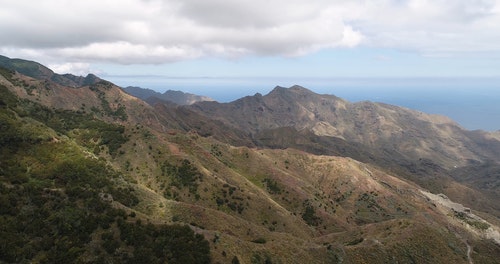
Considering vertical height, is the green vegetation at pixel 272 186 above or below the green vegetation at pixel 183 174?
below

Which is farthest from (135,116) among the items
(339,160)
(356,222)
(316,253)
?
(316,253)

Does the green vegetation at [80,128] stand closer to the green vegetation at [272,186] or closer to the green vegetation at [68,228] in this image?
the green vegetation at [68,228]

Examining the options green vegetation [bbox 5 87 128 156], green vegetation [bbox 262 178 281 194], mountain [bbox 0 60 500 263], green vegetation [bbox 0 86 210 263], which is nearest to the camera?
green vegetation [bbox 0 86 210 263]

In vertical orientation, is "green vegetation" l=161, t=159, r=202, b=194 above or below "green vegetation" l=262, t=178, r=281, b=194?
above

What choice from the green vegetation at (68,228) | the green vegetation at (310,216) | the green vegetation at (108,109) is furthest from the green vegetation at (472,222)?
the green vegetation at (108,109)

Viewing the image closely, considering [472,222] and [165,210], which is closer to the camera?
[165,210]

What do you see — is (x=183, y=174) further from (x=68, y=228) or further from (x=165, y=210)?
(x=68, y=228)

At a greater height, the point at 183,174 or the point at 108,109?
the point at 108,109

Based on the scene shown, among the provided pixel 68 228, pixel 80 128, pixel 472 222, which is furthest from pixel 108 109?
pixel 472 222

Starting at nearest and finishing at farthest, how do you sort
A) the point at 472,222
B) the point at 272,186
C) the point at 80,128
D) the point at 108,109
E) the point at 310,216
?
the point at 80,128 < the point at 310,216 < the point at 272,186 < the point at 472,222 < the point at 108,109

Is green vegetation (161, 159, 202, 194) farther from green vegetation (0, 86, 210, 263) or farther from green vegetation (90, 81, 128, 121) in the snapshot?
green vegetation (90, 81, 128, 121)

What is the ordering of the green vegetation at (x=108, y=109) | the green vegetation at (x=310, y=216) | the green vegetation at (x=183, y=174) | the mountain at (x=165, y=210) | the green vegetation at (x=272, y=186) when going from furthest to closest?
the green vegetation at (x=108, y=109) → the green vegetation at (x=272, y=186) → the green vegetation at (x=310, y=216) → the green vegetation at (x=183, y=174) → the mountain at (x=165, y=210)

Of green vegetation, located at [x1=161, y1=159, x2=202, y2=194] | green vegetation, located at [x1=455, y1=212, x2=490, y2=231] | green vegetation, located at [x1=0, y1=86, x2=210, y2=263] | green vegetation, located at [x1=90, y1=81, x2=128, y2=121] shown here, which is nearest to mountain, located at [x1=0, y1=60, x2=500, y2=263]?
green vegetation, located at [x1=0, y1=86, x2=210, y2=263]

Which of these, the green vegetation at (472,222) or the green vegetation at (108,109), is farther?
the green vegetation at (108,109)
